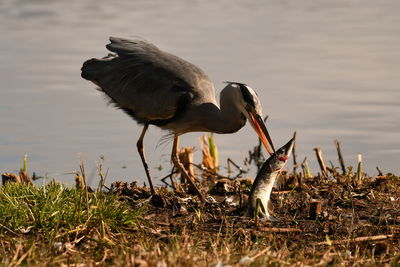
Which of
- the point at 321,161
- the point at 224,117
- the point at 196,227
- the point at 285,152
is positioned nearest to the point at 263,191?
the point at 285,152

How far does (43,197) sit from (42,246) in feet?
4.18

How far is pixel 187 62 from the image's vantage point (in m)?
9.32

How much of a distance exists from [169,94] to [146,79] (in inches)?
20.7

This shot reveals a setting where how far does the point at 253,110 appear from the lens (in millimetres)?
8297

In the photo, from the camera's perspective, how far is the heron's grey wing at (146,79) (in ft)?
29.4

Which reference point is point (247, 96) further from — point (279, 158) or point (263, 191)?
point (263, 191)

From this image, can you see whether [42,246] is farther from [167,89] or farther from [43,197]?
[167,89]

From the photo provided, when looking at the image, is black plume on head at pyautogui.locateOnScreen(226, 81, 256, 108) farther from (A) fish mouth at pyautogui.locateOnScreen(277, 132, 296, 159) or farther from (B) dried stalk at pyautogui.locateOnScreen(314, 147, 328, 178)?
(B) dried stalk at pyautogui.locateOnScreen(314, 147, 328, 178)

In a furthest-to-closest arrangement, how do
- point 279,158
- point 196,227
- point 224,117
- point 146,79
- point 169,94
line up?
point 146,79
point 169,94
point 224,117
point 279,158
point 196,227

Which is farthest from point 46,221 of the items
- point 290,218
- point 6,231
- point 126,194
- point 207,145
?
point 207,145

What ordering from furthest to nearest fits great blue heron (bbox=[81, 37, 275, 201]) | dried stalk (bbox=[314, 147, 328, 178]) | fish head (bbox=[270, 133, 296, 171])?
dried stalk (bbox=[314, 147, 328, 178])
great blue heron (bbox=[81, 37, 275, 201])
fish head (bbox=[270, 133, 296, 171])

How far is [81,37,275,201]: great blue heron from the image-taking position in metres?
8.62

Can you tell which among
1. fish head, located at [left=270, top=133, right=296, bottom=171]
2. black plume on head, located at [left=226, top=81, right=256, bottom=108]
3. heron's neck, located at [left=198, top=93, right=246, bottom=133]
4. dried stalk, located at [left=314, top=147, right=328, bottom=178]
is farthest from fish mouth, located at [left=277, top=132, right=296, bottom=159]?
dried stalk, located at [left=314, top=147, right=328, bottom=178]

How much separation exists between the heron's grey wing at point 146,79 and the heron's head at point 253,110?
0.71 meters
